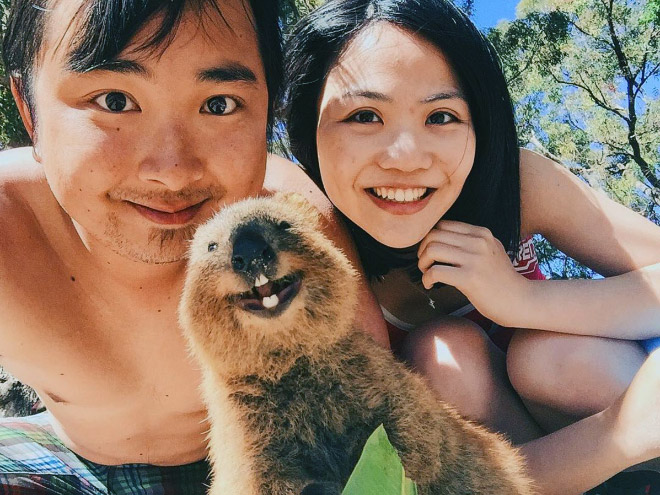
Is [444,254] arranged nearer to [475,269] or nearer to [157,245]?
[475,269]

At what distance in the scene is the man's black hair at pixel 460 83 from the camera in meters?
2.20

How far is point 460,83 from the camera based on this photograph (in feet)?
7.26

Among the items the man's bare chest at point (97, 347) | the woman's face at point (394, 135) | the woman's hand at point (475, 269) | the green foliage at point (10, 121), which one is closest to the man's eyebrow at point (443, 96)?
the woman's face at point (394, 135)

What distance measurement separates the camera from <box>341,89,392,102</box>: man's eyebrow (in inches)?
80.0

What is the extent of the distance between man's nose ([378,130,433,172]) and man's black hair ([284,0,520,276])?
362mm

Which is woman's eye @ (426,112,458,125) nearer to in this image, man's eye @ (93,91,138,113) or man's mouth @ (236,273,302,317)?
man's mouth @ (236,273,302,317)

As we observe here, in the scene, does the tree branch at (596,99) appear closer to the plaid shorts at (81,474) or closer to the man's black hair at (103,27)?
the man's black hair at (103,27)

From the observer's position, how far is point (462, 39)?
87.0 inches

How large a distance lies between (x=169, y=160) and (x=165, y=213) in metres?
0.20

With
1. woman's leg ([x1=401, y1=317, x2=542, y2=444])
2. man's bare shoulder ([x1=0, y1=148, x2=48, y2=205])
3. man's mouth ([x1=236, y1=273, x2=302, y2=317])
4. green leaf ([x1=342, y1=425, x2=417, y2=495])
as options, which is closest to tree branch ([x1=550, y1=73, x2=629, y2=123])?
woman's leg ([x1=401, y1=317, x2=542, y2=444])

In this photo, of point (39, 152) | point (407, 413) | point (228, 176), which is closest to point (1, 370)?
point (39, 152)

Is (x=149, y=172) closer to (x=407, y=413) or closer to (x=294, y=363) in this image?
(x=294, y=363)

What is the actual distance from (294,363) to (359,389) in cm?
20

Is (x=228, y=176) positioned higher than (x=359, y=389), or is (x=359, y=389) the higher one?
(x=228, y=176)
